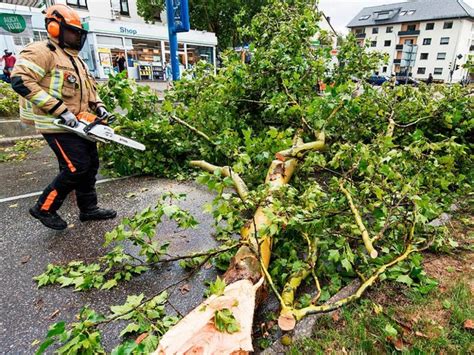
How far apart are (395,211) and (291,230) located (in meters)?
0.83

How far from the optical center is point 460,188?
12.7 feet

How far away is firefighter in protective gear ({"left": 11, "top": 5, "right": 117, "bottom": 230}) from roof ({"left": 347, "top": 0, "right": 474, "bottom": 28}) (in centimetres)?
6473

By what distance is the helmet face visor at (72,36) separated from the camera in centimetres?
285

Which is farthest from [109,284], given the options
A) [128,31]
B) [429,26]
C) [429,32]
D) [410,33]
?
[410,33]

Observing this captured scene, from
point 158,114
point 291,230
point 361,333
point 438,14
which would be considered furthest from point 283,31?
point 438,14

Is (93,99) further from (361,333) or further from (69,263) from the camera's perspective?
(361,333)

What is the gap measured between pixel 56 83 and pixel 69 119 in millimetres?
365

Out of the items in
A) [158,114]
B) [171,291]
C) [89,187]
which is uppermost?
[158,114]

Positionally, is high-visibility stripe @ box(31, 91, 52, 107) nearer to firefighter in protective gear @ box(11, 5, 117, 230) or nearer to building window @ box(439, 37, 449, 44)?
firefighter in protective gear @ box(11, 5, 117, 230)

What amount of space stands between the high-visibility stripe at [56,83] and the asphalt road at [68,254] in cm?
Answer: 133

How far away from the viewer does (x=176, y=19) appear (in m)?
7.18

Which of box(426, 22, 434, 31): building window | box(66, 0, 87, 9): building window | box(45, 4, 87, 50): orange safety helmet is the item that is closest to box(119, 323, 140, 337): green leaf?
box(45, 4, 87, 50): orange safety helmet

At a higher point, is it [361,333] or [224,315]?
[224,315]

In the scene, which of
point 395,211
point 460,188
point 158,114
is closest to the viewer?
point 395,211
